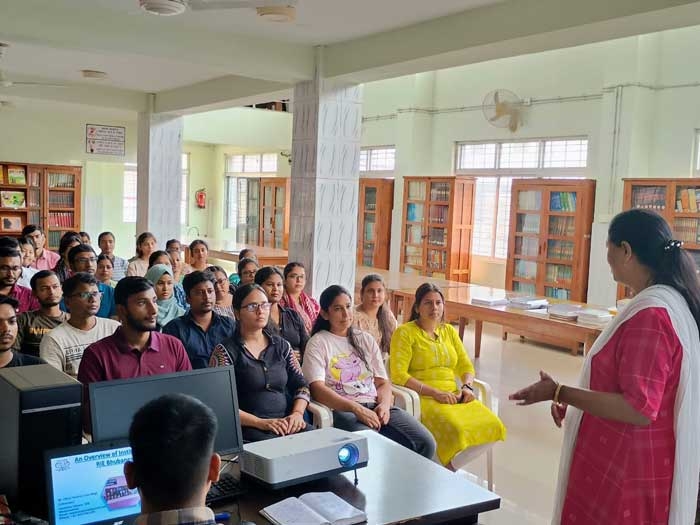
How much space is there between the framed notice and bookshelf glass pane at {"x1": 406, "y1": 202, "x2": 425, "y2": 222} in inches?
183

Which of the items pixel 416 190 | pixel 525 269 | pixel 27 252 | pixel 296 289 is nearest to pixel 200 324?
pixel 296 289

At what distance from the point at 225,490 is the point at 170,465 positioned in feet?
2.25

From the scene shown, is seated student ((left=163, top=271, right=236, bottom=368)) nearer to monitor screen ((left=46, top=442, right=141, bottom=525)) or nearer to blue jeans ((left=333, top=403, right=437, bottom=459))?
blue jeans ((left=333, top=403, right=437, bottom=459))

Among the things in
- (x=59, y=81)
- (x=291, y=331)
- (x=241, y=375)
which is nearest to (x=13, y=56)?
(x=59, y=81)

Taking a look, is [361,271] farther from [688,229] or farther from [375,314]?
[375,314]

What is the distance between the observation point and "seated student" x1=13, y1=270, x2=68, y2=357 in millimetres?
3588

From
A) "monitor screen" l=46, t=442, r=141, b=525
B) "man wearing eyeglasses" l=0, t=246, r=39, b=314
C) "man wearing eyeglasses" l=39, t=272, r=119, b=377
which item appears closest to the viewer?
"monitor screen" l=46, t=442, r=141, b=525

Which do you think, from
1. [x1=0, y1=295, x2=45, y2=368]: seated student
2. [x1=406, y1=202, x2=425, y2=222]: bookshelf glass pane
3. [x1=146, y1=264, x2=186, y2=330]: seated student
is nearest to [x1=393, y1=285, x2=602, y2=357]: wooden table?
[x1=146, y1=264, x2=186, y2=330]: seated student

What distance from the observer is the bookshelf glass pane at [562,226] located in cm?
823

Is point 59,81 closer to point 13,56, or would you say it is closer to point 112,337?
point 13,56

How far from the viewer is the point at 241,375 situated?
310 cm

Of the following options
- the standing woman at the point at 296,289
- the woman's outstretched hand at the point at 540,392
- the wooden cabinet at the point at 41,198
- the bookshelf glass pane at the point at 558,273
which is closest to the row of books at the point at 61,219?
the wooden cabinet at the point at 41,198

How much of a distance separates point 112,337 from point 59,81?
5.77m

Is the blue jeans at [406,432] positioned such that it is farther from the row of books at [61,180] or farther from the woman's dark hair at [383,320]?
the row of books at [61,180]
